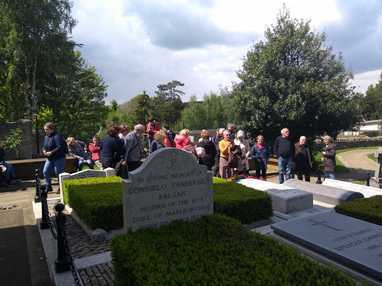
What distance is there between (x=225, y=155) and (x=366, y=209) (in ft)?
17.8

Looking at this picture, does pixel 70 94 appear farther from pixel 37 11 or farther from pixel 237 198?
pixel 237 198

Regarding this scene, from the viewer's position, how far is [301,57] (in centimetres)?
1662

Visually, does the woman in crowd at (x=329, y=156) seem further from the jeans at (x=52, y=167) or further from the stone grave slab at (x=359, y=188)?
the jeans at (x=52, y=167)

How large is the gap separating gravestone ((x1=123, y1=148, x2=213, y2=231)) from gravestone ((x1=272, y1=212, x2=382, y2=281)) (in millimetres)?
1392

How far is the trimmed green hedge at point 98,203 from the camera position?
659 centimetres

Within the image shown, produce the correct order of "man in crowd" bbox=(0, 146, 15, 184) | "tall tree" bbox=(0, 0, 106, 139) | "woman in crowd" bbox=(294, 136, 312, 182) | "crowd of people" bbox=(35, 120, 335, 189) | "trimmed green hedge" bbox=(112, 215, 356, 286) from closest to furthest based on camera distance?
"trimmed green hedge" bbox=(112, 215, 356, 286), "crowd of people" bbox=(35, 120, 335, 189), "woman in crowd" bbox=(294, 136, 312, 182), "man in crowd" bbox=(0, 146, 15, 184), "tall tree" bbox=(0, 0, 106, 139)

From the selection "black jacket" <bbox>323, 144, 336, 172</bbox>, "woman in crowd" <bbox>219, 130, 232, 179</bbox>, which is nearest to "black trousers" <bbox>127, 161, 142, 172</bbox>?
"woman in crowd" <bbox>219, 130, 232, 179</bbox>

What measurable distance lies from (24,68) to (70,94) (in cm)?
610

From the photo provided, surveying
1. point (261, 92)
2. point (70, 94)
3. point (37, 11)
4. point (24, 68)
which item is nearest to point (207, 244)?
point (261, 92)

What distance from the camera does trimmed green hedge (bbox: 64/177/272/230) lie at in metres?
6.63

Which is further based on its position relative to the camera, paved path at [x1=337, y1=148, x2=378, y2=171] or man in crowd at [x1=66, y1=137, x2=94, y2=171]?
paved path at [x1=337, y1=148, x2=378, y2=171]

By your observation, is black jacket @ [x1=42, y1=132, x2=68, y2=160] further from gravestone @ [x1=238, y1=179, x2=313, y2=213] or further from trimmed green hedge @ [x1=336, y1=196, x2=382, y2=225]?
trimmed green hedge @ [x1=336, y1=196, x2=382, y2=225]

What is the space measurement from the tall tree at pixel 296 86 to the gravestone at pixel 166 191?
11143mm

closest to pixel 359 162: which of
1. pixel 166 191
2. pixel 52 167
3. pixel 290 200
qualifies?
pixel 290 200
